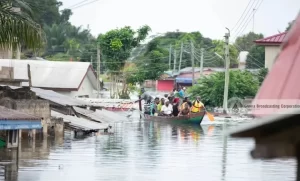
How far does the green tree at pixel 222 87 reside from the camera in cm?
5550

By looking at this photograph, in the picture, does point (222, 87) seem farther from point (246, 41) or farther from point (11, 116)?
point (246, 41)

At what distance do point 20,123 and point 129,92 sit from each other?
173 feet

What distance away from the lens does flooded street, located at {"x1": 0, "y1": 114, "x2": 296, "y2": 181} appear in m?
18.9

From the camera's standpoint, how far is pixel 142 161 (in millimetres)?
23000

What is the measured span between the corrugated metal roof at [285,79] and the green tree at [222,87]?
51.2m

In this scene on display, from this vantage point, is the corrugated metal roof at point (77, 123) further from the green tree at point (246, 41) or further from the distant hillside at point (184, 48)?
the green tree at point (246, 41)

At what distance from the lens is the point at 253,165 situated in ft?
73.2

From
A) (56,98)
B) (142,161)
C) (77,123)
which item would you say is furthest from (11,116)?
(56,98)

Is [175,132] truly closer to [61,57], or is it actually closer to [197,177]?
[197,177]

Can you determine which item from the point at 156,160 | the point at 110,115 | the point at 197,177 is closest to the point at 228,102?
the point at 110,115

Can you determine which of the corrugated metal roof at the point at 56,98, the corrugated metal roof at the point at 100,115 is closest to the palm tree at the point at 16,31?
the corrugated metal roof at the point at 56,98

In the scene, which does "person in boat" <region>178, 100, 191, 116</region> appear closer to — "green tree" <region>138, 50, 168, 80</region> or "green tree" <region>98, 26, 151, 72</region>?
"green tree" <region>98, 26, 151, 72</region>

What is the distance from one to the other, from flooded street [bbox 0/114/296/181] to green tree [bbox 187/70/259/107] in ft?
67.4

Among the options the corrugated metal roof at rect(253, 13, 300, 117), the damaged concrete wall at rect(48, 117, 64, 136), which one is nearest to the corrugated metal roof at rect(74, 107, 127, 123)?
the damaged concrete wall at rect(48, 117, 64, 136)
